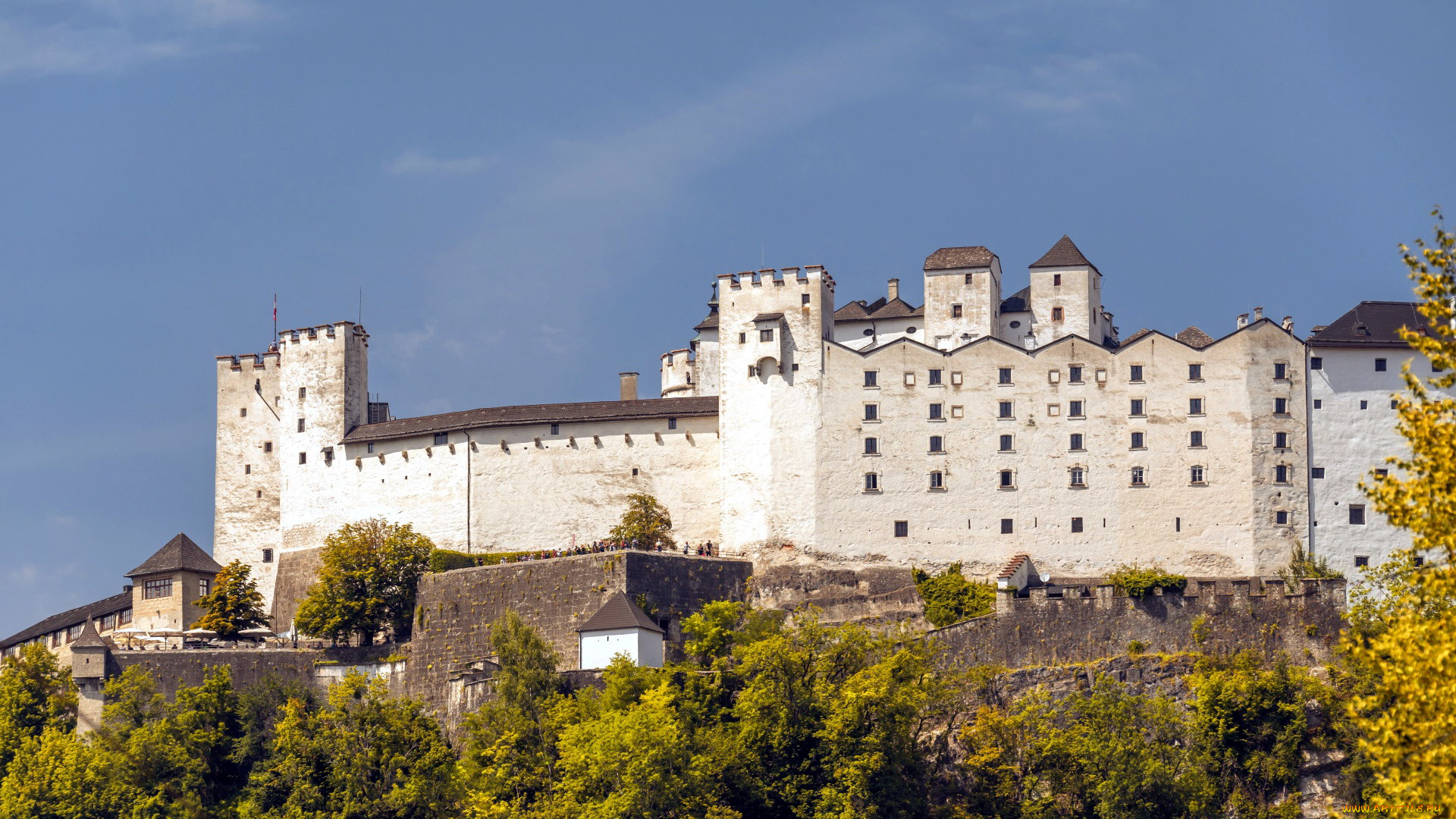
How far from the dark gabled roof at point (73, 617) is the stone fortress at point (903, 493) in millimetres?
3005

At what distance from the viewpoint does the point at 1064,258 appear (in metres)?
84.8

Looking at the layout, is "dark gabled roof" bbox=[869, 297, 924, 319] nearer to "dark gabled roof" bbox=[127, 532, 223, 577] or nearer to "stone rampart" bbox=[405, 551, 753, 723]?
"stone rampart" bbox=[405, 551, 753, 723]

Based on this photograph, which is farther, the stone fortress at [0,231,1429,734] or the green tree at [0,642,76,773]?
the green tree at [0,642,76,773]

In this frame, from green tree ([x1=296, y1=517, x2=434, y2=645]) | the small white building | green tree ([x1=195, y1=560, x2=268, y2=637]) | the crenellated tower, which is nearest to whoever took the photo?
the small white building

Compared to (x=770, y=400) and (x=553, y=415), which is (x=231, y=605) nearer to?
(x=553, y=415)

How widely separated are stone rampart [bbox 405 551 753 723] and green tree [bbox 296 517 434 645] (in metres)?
1.69

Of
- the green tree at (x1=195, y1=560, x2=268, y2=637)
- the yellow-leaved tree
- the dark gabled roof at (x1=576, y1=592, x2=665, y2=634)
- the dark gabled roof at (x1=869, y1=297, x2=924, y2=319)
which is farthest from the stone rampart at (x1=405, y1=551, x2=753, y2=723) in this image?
the yellow-leaved tree

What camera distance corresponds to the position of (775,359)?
7631cm

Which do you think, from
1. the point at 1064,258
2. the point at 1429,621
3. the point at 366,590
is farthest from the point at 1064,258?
the point at 1429,621

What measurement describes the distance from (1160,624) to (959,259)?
2424 centimetres

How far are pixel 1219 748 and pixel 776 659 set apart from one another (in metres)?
14.1

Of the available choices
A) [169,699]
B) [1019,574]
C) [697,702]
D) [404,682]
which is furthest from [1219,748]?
[169,699]

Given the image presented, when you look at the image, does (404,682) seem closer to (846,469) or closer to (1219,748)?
(846,469)

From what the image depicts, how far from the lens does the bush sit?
216 feet
